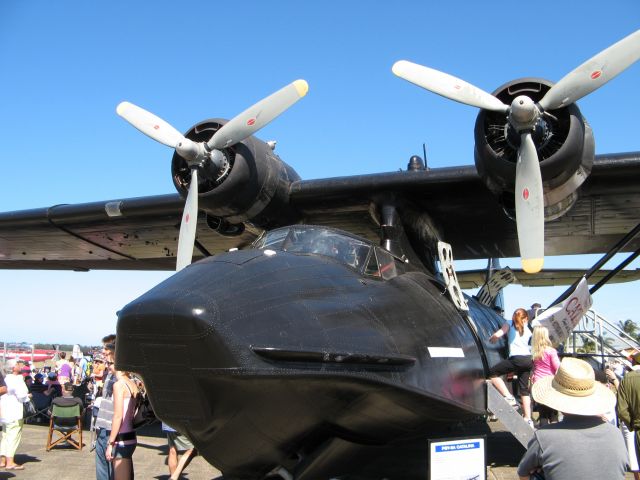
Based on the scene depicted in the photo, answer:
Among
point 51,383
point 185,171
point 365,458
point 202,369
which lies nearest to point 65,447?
point 51,383

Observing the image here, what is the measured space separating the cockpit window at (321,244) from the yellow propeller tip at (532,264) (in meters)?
2.46

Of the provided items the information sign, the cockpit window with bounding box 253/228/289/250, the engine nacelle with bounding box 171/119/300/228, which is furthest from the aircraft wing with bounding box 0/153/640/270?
the information sign

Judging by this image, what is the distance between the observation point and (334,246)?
587 cm

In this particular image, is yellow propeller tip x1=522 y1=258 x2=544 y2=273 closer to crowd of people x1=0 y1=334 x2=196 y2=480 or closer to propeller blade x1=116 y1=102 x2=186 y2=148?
crowd of people x1=0 y1=334 x2=196 y2=480

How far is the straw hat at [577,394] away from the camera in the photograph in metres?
3.05

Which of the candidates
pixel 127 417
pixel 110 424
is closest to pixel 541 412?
pixel 127 417

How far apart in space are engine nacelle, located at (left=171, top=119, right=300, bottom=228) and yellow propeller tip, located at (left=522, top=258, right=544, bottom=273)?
4178 millimetres

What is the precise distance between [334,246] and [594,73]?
13.5 feet

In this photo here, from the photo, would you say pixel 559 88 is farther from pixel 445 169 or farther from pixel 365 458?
pixel 365 458

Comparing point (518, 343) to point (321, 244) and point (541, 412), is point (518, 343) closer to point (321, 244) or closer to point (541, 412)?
point (541, 412)

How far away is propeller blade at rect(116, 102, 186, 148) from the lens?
30.8 feet

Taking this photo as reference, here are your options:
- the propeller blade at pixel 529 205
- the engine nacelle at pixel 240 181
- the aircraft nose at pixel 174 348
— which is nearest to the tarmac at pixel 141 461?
the propeller blade at pixel 529 205

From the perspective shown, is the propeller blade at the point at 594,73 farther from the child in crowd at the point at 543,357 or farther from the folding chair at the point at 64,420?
the folding chair at the point at 64,420

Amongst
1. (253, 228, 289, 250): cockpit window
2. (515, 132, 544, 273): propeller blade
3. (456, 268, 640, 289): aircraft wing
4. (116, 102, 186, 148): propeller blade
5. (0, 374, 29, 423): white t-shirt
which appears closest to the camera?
(253, 228, 289, 250): cockpit window
